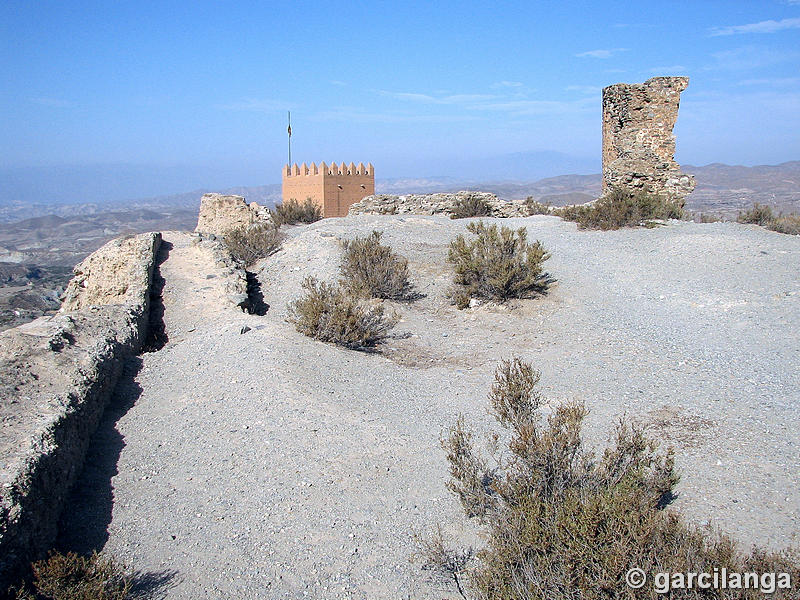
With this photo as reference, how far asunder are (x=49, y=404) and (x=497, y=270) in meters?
6.78

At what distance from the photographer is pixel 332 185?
2316cm

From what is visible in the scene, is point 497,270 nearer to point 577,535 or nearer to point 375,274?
point 375,274

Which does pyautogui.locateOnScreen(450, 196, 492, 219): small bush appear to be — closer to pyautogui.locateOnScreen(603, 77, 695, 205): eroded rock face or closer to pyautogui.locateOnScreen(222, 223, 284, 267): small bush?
pyautogui.locateOnScreen(603, 77, 695, 205): eroded rock face

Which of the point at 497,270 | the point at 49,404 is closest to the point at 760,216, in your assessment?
the point at 497,270

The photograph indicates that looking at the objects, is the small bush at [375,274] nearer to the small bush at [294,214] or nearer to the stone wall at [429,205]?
the small bush at [294,214]

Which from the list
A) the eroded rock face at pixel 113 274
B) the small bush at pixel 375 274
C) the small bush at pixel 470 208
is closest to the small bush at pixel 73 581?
the eroded rock face at pixel 113 274

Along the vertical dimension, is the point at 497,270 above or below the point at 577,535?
above

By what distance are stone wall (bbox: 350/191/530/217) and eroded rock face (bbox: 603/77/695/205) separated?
11.5 ft

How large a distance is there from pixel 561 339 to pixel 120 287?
643 cm

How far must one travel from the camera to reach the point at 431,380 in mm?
6285

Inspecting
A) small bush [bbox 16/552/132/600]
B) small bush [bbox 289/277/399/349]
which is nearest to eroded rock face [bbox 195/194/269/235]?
small bush [bbox 289/277/399/349]

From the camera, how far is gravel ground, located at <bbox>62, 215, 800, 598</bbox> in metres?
3.50

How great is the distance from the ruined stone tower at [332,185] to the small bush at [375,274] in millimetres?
12707

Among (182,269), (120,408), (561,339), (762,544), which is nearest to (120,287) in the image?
(182,269)
